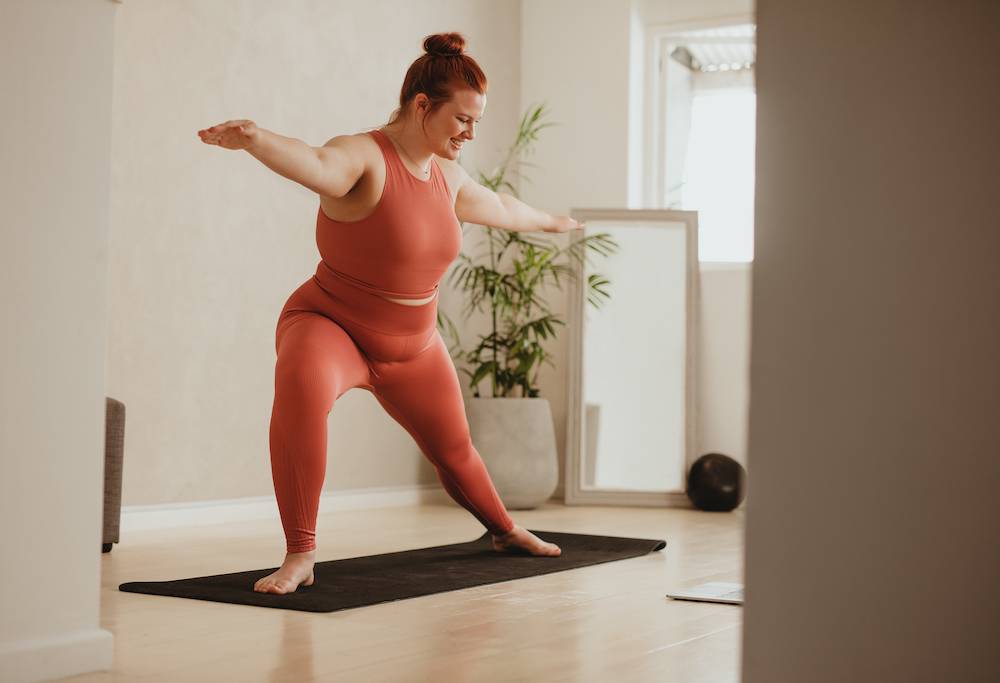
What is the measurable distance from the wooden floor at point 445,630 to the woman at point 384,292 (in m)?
0.37

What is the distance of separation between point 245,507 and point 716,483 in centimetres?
223

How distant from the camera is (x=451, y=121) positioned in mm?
3000

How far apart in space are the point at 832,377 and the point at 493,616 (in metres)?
1.37

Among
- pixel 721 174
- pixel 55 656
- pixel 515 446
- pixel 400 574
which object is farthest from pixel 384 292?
pixel 721 174

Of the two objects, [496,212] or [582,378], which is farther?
[582,378]

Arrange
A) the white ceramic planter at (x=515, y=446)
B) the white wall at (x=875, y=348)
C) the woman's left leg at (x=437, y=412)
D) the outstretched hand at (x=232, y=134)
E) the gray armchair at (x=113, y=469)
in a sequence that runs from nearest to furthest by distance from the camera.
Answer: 1. the white wall at (x=875, y=348)
2. the outstretched hand at (x=232, y=134)
3. the woman's left leg at (x=437, y=412)
4. the gray armchair at (x=113, y=469)
5. the white ceramic planter at (x=515, y=446)

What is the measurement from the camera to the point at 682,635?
233 cm

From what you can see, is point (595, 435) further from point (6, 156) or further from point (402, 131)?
point (6, 156)

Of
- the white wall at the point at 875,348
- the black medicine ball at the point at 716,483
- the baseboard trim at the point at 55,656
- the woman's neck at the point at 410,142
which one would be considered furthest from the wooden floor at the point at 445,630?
the black medicine ball at the point at 716,483

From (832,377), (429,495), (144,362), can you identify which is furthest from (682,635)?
(429,495)

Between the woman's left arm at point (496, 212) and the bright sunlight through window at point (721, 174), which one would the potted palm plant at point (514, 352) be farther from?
the woman's left arm at point (496, 212)

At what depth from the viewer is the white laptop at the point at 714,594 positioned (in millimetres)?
2779

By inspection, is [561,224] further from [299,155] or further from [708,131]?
[708,131]

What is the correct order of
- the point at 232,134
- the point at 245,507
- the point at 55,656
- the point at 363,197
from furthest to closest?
the point at 245,507, the point at 363,197, the point at 232,134, the point at 55,656
